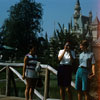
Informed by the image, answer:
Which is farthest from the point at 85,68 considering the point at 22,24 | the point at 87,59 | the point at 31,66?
the point at 22,24

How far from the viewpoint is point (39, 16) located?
2040 inches

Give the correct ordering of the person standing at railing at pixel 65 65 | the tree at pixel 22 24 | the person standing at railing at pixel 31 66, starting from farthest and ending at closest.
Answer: the tree at pixel 22 24 → the person standing at railing at pixel 31 66 → the person standing at railing at pixel 65 65

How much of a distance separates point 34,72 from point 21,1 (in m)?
46.8

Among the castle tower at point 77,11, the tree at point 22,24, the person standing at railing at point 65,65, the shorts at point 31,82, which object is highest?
the castle tower at point 77,11

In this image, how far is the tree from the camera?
48.8 m

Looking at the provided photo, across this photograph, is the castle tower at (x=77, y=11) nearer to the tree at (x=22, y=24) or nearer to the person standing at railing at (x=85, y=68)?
the tree at (x=22, y=24)

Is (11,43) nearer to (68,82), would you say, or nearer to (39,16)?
(39,16)

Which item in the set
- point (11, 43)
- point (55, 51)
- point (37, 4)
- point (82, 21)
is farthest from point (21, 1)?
point (82, 21)

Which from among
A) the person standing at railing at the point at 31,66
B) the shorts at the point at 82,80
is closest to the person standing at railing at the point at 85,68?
the shorts at the point at 82,80

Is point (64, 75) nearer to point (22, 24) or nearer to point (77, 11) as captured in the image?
point (22, 24)

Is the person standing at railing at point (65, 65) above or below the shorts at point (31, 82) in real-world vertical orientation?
above

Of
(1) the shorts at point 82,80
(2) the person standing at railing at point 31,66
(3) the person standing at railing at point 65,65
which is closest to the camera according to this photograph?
(1) the shorts at point 82,80

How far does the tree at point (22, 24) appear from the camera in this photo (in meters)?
48.8

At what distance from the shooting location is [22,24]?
162 ft
